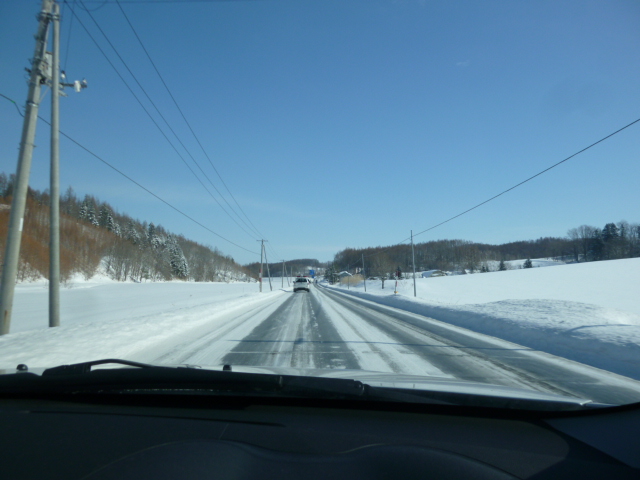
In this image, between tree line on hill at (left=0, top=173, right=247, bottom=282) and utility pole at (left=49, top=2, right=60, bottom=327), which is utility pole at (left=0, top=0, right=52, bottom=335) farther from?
tree line on hill at (left=0, top=173, right=247, bottom=282)

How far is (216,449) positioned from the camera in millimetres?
1696

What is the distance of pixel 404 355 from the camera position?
7.04 meters

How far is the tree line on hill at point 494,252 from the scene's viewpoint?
45681mm

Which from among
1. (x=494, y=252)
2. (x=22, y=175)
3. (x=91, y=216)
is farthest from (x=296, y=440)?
(x=494, y=252)

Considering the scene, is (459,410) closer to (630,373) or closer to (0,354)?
(630,373)

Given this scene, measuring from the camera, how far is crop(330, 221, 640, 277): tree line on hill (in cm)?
4568

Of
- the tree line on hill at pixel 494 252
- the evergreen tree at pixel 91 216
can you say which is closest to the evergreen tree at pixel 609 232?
the tree line on hill at pixel 494 252

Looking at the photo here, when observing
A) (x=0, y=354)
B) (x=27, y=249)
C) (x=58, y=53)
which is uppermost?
(x=58, y=53)

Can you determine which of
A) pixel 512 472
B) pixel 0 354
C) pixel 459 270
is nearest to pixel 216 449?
pixel 512 472

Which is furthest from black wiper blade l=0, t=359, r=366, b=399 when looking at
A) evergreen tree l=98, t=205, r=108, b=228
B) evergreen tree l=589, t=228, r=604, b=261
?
evergreen tree l=98, t=205, r=108, b=228

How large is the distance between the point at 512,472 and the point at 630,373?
19.0 ft

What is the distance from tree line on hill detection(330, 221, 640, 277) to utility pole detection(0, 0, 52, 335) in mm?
45559

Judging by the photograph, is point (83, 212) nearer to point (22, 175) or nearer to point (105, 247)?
point (105, 247)

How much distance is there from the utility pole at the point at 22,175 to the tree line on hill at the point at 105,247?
23.1m
